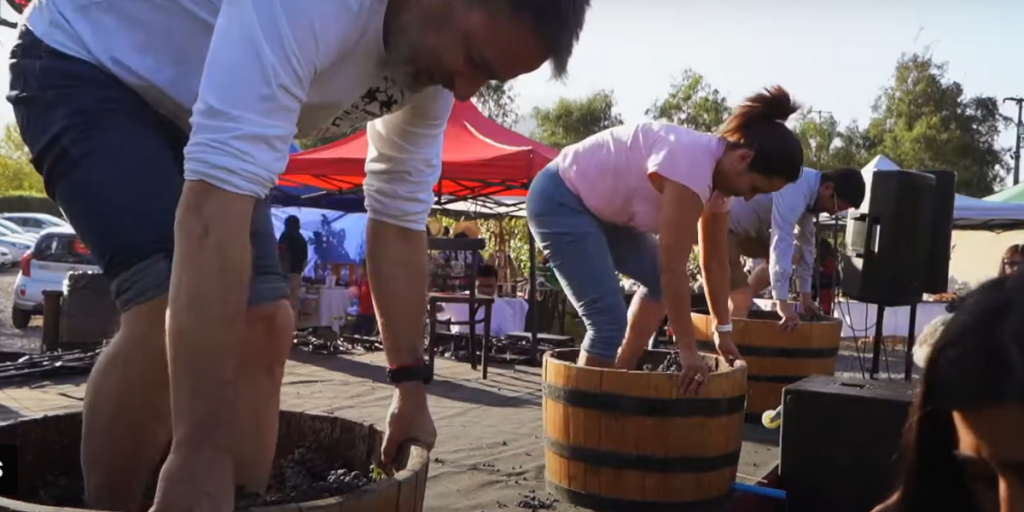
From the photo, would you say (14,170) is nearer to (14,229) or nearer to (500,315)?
(14,229)

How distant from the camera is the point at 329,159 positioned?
26.2 ft

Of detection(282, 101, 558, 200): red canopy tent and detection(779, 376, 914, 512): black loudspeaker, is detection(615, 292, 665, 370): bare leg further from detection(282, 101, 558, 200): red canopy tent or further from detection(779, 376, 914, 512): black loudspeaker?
detection(282, 101, 558, 200): red canopy tent

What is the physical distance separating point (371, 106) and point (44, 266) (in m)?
10.3

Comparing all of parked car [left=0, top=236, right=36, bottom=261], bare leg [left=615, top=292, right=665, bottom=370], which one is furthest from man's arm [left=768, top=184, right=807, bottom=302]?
parked car [left=0, top=236, right=36, bottom=261]

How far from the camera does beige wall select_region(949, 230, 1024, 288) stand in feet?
63.9

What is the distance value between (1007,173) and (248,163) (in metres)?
34.7

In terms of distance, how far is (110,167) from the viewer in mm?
1308

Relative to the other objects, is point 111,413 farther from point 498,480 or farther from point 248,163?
point 498,480

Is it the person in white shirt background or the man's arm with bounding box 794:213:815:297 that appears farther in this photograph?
the man's arm with bounding box 794:213:815:297

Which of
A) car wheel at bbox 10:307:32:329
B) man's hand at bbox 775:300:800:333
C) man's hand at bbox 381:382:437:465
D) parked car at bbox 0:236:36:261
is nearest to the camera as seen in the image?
man's hand at bbox 381:382:437:465

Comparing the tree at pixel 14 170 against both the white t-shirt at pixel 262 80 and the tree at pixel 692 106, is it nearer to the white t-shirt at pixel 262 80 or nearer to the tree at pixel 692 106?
the tree at pixel 692 106

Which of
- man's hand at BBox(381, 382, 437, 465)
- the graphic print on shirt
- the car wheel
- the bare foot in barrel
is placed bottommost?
the car wheel

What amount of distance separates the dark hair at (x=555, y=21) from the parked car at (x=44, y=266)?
10.4 meters

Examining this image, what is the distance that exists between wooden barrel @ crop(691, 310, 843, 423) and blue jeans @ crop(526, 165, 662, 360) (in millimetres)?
1627
